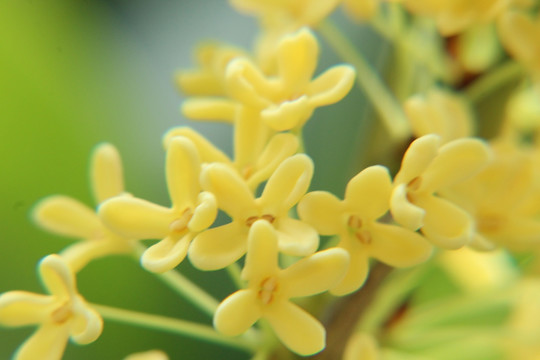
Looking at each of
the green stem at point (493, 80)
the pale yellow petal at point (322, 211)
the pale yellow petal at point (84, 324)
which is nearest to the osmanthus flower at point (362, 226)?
the pale yellow petal at point (322, 211)

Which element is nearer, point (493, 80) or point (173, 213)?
point (173, 213)

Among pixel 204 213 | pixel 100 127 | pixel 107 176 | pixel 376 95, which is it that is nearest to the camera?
pixel 204 213

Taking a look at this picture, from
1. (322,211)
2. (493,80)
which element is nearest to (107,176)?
(322,211)

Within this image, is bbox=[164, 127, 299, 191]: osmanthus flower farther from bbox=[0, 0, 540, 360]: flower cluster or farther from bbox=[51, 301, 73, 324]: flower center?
bbox=[51, 301, 73, 324]: flower center

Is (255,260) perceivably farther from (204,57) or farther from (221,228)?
(204,57)

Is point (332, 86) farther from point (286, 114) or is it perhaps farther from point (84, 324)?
point (84, 324)

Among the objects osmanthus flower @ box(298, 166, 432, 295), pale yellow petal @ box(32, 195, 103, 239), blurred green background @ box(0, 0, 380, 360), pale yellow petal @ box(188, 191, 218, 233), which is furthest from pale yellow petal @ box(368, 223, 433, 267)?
blurred green background @ box(0, 0, 380, 360)

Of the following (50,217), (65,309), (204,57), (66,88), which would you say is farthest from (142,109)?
(65,309)
